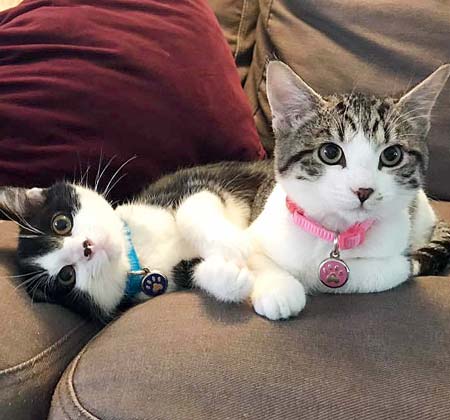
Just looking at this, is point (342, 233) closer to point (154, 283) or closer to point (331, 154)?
point (331, 154)

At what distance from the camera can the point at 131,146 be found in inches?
62.0

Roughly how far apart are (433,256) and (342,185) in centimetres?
36

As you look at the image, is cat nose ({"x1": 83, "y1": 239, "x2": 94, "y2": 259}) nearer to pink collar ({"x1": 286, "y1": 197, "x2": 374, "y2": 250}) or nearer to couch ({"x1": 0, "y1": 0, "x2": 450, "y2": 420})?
couch ({"x1": 0, "y1": 0, "x2": 450, "y2": 420})

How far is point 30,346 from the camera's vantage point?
1.08 metres

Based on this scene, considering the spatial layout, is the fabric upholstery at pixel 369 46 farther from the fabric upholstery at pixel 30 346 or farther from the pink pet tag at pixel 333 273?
the fabric upholstery at pixel 30 346

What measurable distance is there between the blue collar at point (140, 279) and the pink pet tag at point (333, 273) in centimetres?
33

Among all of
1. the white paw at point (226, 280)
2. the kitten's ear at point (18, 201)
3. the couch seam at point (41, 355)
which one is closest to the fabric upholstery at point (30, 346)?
the couch seam at point (41, 355)

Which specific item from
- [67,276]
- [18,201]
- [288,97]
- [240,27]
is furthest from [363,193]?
[240,27]

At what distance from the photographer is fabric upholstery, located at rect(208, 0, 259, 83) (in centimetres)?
200

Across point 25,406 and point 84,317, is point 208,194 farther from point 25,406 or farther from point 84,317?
point 25,406

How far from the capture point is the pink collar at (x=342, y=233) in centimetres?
117

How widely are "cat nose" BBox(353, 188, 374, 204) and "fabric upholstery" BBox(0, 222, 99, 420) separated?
582 millimetres

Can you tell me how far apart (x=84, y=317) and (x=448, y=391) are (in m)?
0.69

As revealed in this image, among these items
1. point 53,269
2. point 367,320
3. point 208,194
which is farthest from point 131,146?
point 367,320
